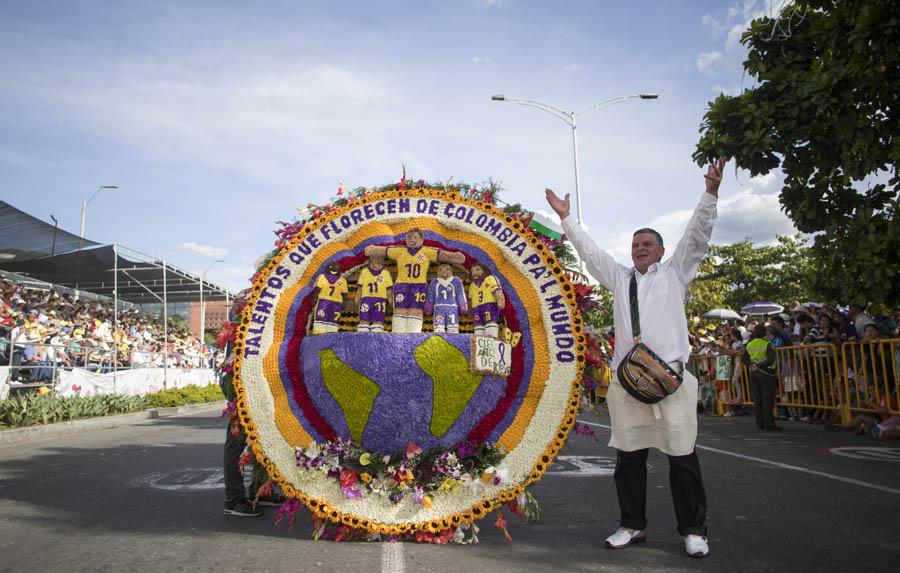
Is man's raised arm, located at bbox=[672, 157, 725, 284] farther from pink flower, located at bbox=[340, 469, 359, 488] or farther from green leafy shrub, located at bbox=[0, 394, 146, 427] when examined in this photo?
green leafy shrub, located at bbox=[0, 394, 146, 427]

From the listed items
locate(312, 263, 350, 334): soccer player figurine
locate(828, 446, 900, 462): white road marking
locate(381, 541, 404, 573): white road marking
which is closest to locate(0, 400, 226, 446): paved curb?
locate(312, 263, 350, 334): soccer player figurine

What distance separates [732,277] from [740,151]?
1469 inches

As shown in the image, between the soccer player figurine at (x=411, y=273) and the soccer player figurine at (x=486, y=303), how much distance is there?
0.77 feet

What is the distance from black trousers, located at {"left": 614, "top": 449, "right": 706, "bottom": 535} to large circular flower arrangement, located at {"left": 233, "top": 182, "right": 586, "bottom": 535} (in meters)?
0.46

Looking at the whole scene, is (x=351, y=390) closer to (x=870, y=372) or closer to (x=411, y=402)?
(x=411, y=402)

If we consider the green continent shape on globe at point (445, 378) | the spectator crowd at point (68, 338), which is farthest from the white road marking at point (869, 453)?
the spectator crowd at point (68, 338)

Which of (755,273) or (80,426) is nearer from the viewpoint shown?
(80,426)

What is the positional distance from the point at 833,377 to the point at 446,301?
9180 mm

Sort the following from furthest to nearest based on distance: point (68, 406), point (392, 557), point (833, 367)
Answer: point (68, 406)
point (833, 367)
point (392, 557)

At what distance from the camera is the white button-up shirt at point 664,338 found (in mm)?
4148

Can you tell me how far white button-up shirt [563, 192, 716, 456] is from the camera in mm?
4148

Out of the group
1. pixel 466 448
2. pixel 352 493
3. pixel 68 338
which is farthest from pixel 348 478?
pixel 68 338

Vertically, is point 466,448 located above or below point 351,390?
below

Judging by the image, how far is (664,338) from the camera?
4270 millimetres
